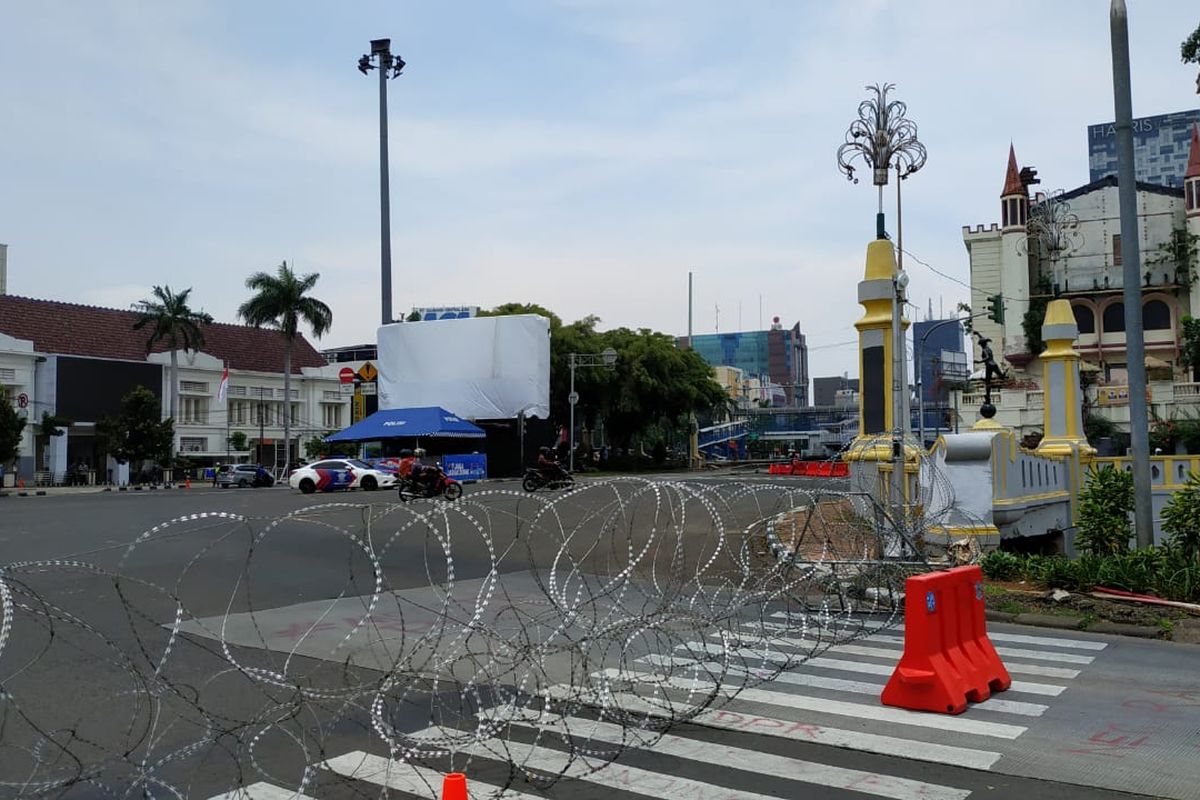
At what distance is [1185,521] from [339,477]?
3165 cm

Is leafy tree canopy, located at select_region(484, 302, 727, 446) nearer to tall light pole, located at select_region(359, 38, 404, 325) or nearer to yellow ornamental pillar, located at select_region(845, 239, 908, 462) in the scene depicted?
tall light pole, located at select_region(359, 38, 404, 325)

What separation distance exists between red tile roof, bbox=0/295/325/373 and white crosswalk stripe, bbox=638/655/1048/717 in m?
62.6

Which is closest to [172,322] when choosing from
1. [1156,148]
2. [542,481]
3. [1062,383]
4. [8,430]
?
[8,430]

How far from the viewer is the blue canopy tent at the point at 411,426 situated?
4728cm

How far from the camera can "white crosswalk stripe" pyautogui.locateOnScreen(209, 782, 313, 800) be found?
5641 millimetres

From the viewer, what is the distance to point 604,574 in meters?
16.8

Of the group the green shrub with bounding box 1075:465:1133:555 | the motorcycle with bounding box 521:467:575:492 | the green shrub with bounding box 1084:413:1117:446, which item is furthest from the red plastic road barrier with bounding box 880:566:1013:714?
the green shrub with bounding box 1084:413:1117:446

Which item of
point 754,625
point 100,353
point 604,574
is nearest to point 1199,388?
point 604,574

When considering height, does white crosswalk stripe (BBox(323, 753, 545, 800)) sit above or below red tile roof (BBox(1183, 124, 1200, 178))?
below

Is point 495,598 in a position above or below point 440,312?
below

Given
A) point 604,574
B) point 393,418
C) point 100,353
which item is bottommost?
point 604,574

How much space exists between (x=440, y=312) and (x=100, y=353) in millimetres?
23484

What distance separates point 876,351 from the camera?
1789 centimetres

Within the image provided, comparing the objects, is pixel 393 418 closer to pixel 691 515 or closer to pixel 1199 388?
pixel 691 515
